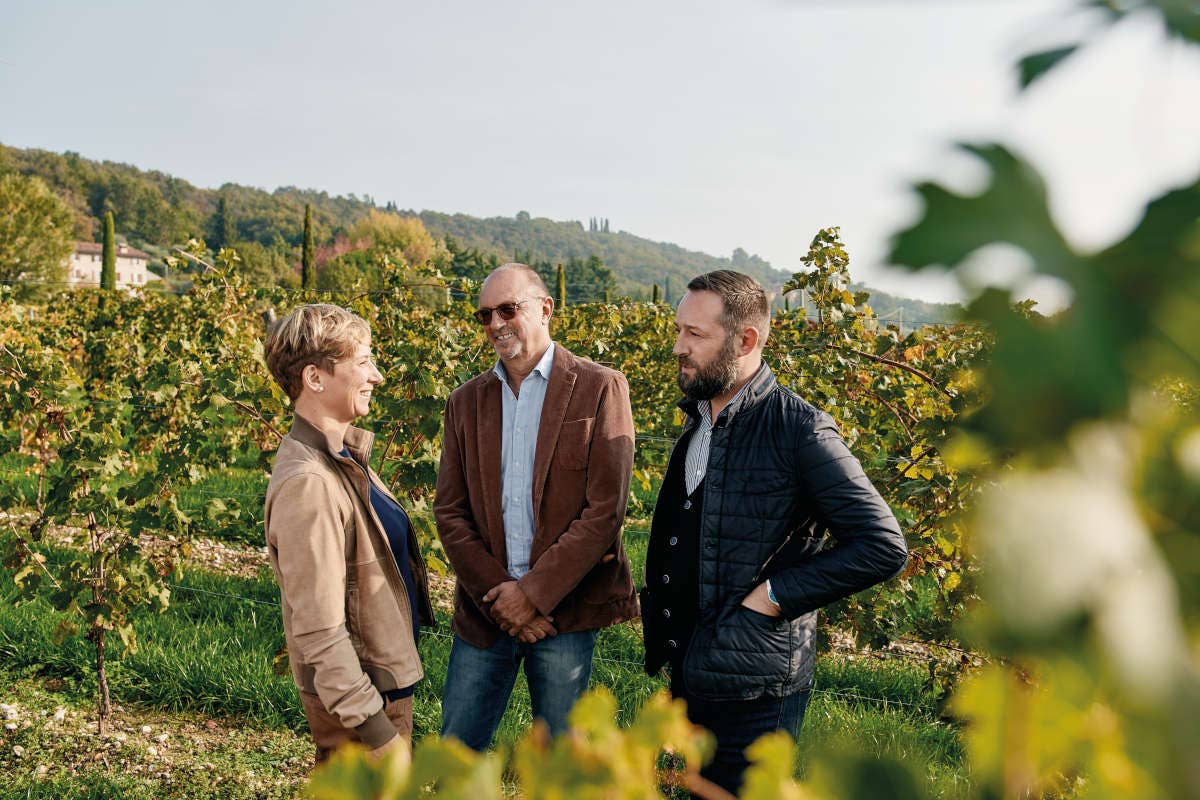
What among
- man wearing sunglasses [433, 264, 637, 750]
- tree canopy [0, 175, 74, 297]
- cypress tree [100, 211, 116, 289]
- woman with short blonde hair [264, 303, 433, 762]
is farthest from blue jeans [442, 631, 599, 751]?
tree canopy [0, 175, 74, 297]

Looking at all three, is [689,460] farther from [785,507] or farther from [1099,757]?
[1099,757]

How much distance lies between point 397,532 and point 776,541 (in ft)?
3.68

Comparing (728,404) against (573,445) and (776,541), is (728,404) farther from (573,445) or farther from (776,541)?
(573,445)

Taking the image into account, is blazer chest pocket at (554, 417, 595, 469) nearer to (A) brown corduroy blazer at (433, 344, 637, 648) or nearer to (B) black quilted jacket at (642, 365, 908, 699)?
(A) brown corduroy blazer at (433, 344, 637, 648)

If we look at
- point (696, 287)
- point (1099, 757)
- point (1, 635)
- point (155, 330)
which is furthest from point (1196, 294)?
point (155, 330)

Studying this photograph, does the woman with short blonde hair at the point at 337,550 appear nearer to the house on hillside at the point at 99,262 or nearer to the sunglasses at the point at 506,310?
the sunglasses at the point at 506,310

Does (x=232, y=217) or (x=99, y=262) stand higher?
(x=232, y=217)

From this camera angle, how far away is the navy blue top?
2.60 metres

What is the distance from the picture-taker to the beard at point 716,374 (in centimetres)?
263

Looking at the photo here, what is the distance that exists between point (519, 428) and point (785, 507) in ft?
3.35

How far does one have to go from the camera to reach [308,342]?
2467mm

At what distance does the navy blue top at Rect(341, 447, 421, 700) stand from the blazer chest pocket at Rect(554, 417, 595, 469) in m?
0.56

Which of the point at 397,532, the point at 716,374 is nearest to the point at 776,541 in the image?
the point at 716,374

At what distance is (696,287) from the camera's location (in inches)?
106
